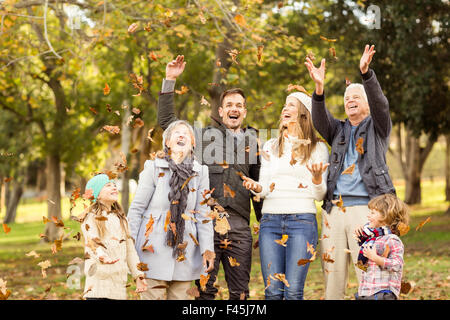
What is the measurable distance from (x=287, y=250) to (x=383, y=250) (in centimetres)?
73

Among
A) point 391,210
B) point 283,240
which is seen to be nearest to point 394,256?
point 391,210

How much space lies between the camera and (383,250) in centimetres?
441

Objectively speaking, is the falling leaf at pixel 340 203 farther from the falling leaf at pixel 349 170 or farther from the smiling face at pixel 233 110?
the smiling face at pixel 233 110

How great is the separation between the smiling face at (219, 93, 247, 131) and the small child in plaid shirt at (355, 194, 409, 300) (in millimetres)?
1267

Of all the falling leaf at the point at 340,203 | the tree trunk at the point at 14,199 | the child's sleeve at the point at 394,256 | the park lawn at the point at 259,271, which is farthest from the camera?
the tree trunk at the point at 14,199

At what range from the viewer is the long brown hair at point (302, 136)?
486 centimetres

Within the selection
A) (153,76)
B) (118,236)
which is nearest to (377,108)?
(118,236)

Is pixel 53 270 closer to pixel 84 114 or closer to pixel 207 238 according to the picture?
pixel 84 114

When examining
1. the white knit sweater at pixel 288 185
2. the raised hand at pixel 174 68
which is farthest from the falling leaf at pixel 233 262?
the raised hand at pixel 174 68

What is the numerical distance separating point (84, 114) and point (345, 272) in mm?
15051

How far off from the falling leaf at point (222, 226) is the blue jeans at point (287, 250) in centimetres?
28
